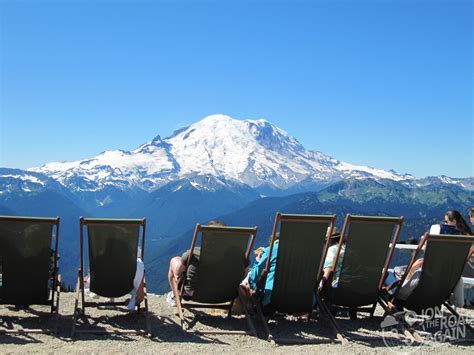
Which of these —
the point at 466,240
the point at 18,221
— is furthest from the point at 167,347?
the point at 466,240

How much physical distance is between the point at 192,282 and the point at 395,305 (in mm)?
2507

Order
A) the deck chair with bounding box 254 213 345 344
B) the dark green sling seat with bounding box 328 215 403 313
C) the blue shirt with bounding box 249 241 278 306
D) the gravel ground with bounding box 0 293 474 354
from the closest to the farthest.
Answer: the gravel ground with bounding box 0 293 474 354 < the deck chair with bounding box 254 213 345 344 < the dark green sling seat with bounding box 328 215 403 313 < the blue shirt with bounding box 249 241 278 306

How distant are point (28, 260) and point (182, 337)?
6.19ft

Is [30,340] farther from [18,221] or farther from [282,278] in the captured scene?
[282,278]

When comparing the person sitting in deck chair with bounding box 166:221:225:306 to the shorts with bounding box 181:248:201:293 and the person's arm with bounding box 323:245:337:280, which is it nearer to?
the shorts with bounding box 181:248:201:293

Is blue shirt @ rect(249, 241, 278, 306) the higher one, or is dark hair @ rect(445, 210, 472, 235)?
dark hair @ rect(445, 210, 472, 235)

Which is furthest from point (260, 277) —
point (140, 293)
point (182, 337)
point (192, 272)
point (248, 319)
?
point (140, 293)

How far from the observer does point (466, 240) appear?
5938 millimetres

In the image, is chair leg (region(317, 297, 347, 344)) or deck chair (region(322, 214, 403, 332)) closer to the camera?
chair leg (region(317, 297, 347, 344))
